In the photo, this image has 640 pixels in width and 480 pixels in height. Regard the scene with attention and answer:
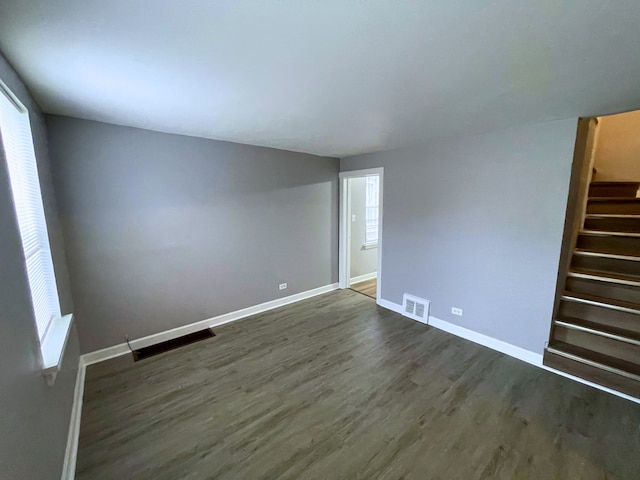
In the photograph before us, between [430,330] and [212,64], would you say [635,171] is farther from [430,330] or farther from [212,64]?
[212,64]

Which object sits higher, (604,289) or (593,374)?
(604,289)

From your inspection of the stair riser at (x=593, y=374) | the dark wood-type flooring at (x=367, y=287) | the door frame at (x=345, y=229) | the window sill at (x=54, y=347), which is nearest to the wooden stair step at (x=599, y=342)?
the stair riser at (x=593, y=374)

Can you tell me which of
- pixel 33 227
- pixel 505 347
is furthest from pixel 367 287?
pixel 33 227

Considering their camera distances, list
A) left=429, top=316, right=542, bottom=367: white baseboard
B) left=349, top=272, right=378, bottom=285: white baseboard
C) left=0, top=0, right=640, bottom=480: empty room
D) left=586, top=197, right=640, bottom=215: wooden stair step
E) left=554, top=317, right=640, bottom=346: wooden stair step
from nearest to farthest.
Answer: left=0, top=0, right=640, bottom=480: empty room < left=554, top=317, right=640, bottom=346: wooden stair step < left=429, top=316, right=542, bottom=367: white baseboard < left=586, top=197, right=640, bottom=215: wooden stair step < left=349, top=272, right=378, bottom=285: white baseboard

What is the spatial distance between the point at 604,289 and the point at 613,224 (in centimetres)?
87

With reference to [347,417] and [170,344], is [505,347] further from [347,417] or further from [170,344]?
[170,344]

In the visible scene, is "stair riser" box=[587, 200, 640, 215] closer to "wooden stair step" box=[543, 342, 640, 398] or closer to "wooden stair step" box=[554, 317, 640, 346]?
"wooden stair step" box=[554, 317, 640, 346]

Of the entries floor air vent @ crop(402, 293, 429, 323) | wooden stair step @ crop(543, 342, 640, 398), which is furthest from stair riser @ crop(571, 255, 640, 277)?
floor air vent @ crop(402, 293, 429, 323)

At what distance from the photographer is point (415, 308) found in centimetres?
355

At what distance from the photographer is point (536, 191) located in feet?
8.11

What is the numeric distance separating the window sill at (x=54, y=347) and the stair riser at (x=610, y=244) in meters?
4.43

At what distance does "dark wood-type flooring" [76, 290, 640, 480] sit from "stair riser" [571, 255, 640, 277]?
1.14 meters

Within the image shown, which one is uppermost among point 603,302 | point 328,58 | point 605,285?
point 328,58

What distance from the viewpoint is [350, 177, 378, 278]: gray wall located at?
477 centimetres
